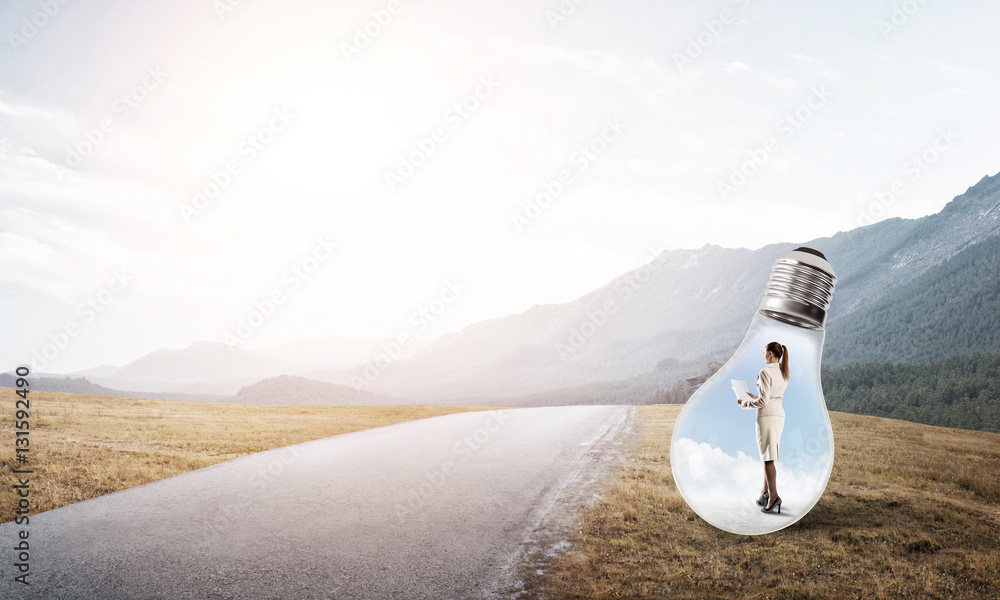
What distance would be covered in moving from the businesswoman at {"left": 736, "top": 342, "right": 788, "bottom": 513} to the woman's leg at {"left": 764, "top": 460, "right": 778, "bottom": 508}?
2 centimetres

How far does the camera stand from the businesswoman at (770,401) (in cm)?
365

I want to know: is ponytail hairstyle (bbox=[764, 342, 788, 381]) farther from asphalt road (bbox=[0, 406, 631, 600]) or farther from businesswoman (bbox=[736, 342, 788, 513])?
asphalt road (bbox=[0, 406, 631, 600])

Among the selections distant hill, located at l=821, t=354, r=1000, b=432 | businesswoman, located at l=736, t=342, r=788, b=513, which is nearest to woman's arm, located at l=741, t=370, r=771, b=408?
businesswoman, located at l=736, t=342, r=788, b=513

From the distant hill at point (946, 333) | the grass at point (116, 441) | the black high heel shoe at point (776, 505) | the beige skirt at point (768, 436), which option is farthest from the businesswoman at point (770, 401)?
the distant hill at point (946, 333)

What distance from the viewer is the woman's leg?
3.75 m

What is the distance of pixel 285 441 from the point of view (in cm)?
1683

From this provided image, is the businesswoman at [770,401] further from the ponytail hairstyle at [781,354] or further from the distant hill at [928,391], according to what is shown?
the distant hill at [928,391]

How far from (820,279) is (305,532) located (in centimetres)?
689

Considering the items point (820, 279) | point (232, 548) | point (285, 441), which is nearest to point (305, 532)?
point (232, 548)

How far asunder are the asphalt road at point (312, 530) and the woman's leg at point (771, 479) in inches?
107

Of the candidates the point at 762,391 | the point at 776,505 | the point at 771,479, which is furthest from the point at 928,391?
the point at 762,391

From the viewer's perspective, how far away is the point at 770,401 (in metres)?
3.65

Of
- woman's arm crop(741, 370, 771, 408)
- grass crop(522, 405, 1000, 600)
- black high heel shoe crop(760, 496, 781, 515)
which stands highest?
woman's arm crop(741, 370, 771, 408)

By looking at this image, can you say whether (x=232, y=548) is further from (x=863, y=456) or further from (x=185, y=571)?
(x=863, y=456)
